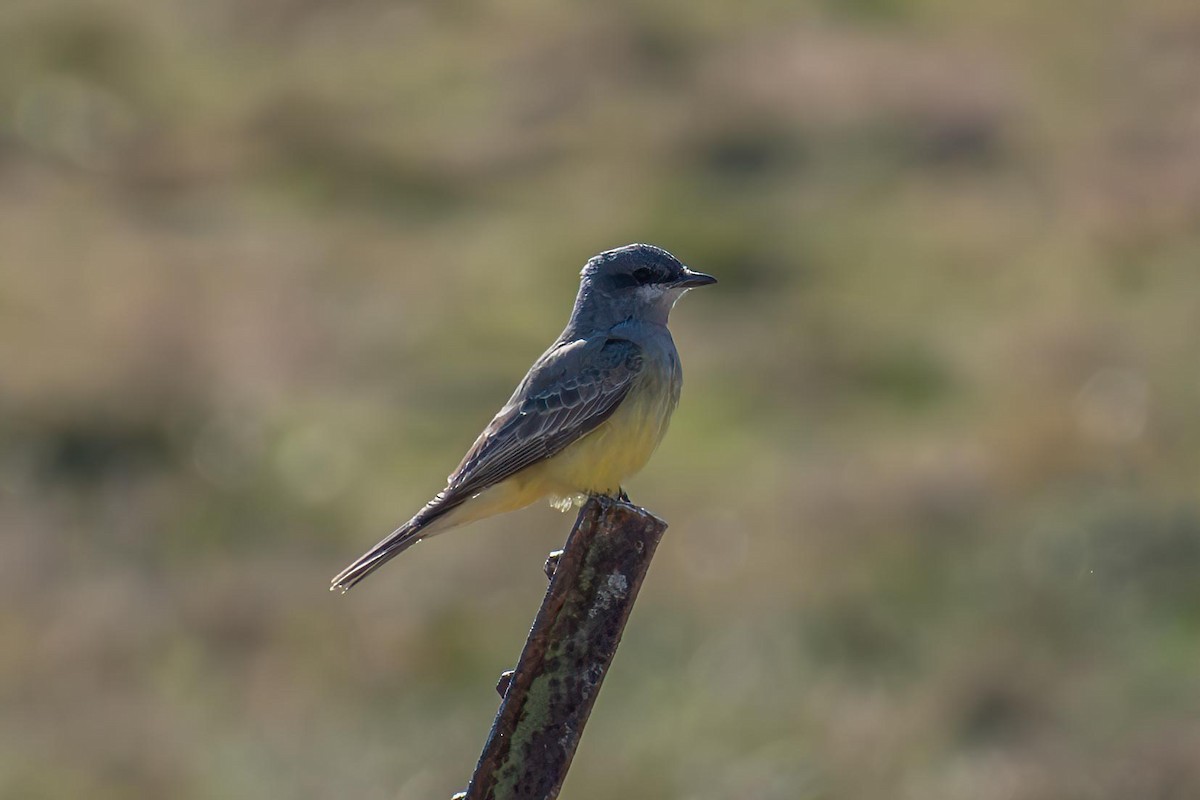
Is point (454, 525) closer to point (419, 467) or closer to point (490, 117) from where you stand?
point (419, 467)

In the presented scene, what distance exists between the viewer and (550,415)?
21.3 feet

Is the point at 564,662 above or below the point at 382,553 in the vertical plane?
below

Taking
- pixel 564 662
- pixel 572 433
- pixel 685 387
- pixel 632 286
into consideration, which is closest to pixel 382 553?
pixel 572 433

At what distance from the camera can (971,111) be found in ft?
77.0

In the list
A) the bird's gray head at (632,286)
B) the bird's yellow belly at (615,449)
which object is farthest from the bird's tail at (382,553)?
the bird's gray head at (632,286)

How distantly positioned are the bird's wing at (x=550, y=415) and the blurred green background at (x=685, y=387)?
4.34 m

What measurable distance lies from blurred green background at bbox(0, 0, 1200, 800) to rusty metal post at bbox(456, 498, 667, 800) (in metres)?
6.79

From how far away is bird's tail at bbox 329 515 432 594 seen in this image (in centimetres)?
564

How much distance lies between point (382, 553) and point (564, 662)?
6.96ft

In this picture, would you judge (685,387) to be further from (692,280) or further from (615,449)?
(615,449)

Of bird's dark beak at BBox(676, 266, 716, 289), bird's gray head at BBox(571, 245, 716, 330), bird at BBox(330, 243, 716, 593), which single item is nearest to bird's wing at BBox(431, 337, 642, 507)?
bird at BBox(330, 243, 716, 593)

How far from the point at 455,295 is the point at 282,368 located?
2529 mm

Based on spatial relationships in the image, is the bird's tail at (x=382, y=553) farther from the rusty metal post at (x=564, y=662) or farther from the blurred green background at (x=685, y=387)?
the blurred green background at (x=685, y=387)

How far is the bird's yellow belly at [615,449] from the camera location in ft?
21.2
